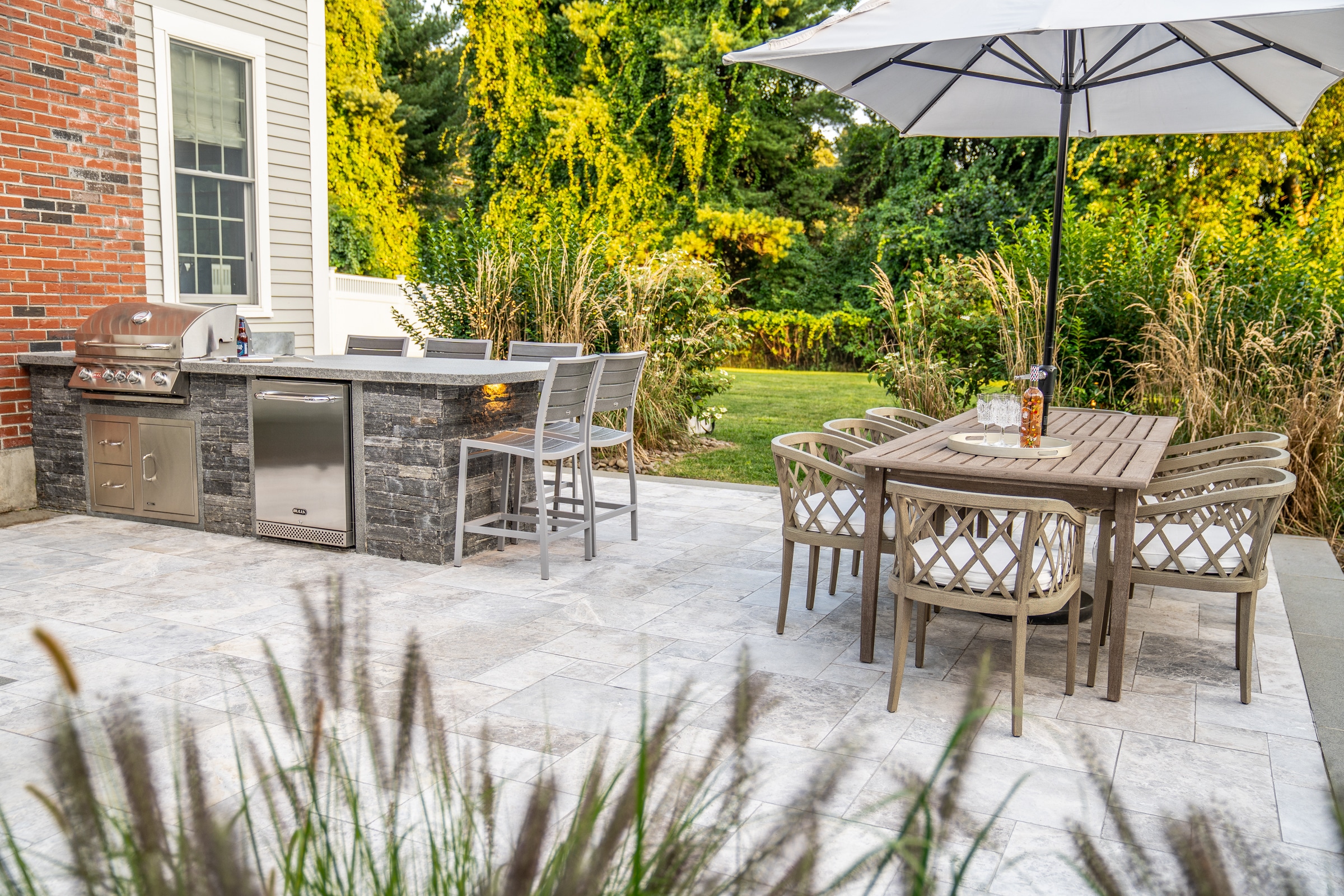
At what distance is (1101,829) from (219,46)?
279 inches

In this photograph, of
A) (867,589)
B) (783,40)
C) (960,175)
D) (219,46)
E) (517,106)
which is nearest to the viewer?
(867,589)

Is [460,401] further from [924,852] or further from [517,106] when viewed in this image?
[517,106]

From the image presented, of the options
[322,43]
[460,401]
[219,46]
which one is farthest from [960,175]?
[460,401]

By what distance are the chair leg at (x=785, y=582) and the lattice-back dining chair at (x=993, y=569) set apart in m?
0.57

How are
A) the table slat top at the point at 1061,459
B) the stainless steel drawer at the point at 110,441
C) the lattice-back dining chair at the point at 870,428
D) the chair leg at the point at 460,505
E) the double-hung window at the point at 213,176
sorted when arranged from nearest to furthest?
the table slat top at the point at 1061,459 < the lattice-back dining chair at the point at 870,428 < the chair leg at the point at 460,505 < the stainless steel drawer at the point at 110,441 < the double-hung window at the point at 213,176

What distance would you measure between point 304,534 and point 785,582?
2585mm

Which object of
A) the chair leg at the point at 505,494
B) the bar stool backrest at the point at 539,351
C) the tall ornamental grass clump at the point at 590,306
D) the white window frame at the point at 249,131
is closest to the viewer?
the chair leg at the point at 505,494

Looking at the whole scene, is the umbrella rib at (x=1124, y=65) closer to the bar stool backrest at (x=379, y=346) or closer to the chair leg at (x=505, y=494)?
the chair leg at (x=505, y=494)

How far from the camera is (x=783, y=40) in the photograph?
13.9ft

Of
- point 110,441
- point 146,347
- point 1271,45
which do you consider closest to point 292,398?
point 146,347

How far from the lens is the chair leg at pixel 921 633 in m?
3.57

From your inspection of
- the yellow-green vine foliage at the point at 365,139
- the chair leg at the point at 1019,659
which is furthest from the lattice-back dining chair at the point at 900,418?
the yellow-green vine foliage at the point at 365,139

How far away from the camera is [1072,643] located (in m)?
3.30

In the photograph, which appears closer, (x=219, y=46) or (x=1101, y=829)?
(x=1101, y=829)
